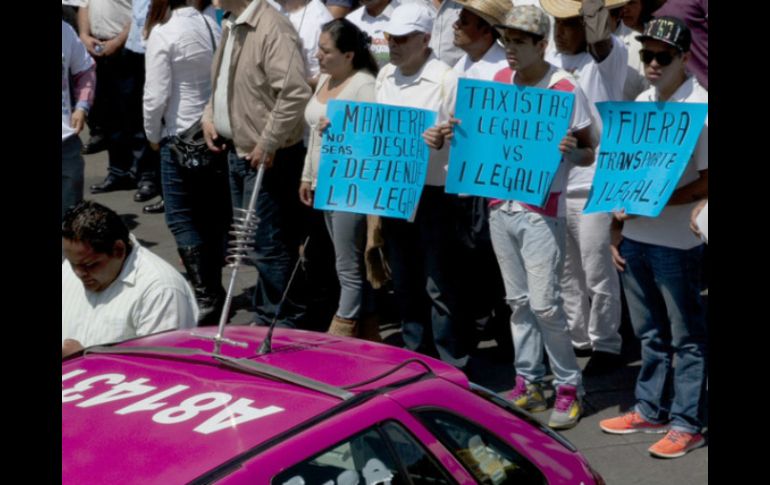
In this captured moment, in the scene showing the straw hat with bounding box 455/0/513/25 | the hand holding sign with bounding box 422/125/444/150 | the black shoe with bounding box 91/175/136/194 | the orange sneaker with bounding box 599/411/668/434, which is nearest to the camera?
the orange sneaker with bounding box 599/411/668/434

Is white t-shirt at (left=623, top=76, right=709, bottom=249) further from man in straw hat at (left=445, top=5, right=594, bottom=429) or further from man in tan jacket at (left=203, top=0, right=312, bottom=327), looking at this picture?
man in tan jacket at (left=203, top=0, right=312, bottom=327)

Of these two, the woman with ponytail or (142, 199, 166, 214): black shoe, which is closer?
the woman with ponytail

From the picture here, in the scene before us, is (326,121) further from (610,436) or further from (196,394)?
(196,394)

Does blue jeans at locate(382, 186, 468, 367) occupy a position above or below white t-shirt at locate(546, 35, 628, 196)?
below

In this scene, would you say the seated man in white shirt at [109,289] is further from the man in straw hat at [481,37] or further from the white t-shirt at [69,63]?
the white t-shirt at [69,63]

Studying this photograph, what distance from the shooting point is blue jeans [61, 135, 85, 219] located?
8.01 meters

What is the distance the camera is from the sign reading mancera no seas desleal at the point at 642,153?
226 inches

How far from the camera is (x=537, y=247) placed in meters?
6.16

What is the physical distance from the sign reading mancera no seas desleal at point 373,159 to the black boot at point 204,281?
144cm

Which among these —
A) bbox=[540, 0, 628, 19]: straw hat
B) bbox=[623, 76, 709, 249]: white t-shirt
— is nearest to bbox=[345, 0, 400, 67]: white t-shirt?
bbox=[540, 0, 628, 19]: straw hat

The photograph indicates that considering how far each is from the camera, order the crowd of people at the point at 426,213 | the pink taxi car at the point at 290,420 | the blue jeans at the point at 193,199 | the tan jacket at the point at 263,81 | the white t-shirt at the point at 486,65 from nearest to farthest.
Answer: the pink taxi car at the point at 290,420 < the crowd of people at the point at 426,213 < the white t-shirt at the point at 486,65 < the tan jacket at the point at 263,81 < the blue jeans at the point at 193,199

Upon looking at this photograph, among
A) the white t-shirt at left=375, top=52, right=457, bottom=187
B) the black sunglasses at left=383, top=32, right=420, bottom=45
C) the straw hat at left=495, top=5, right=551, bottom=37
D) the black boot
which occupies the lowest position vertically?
the black boot

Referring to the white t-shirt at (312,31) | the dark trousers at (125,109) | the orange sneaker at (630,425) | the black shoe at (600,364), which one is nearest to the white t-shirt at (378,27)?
the white t-shirt at (312,31)
